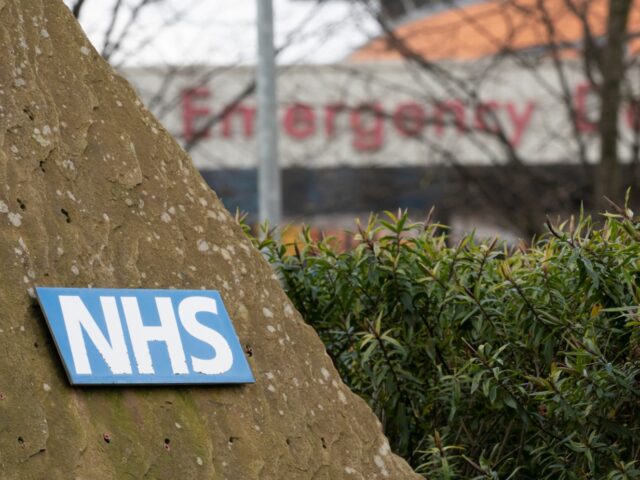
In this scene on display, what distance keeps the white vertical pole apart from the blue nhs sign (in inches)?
292

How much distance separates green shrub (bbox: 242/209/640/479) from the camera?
4.43 meters

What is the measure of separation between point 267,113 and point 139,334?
8.04 metres

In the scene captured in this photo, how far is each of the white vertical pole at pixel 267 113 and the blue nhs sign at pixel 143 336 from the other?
24.3 feet

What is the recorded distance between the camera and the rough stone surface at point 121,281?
347cm

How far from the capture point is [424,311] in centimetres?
494

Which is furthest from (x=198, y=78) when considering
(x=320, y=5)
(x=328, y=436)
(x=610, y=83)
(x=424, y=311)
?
(x=328, y=436)

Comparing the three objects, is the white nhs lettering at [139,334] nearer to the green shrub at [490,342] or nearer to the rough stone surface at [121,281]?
the rough stone surface at [121,281]

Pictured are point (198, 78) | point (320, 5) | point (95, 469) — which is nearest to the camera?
point (95, 469)

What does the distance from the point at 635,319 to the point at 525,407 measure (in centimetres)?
52

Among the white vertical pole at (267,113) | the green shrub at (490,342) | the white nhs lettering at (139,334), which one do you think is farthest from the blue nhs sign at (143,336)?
the white vertical pole at (267,113)

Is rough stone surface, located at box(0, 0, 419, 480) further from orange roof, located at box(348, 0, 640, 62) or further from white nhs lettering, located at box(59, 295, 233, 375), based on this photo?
orange roof, located at box(348, 0, 640, 62)

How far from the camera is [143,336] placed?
3.71 meters

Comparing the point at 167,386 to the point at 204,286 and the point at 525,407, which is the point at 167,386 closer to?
the point at 204,286

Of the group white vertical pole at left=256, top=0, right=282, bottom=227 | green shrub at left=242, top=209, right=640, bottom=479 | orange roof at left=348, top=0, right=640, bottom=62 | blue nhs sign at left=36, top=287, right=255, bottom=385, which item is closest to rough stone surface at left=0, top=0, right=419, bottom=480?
blue nhs sign at left=36, top=287, right=255, bottom=385
